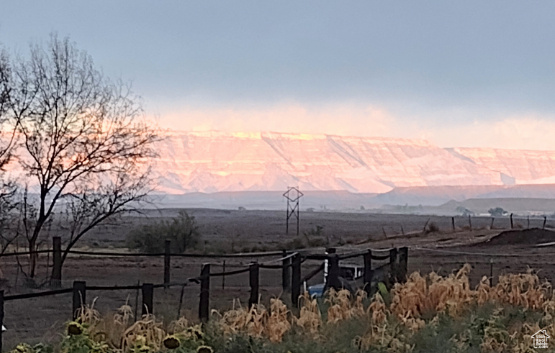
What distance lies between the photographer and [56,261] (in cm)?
2341

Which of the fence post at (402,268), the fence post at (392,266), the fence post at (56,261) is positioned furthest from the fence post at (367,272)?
the fence post at (56,261)

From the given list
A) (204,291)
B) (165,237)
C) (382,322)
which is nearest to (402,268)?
(204,291)

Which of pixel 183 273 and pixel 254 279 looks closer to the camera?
pixel 254 279

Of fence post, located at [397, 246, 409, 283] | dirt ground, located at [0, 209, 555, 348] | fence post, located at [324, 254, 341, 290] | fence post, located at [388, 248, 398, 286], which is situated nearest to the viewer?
fence post, located at [324, 254, 341, 290]

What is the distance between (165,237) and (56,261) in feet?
66.0

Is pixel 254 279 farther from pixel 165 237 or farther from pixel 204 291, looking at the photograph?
pixel 165 237

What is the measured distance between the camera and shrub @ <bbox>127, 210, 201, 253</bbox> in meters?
43.5

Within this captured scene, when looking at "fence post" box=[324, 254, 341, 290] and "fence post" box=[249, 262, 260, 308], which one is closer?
"fence post" box=[249, 262, 260, 308]

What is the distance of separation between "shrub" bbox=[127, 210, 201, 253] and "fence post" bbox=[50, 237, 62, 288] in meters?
18.7

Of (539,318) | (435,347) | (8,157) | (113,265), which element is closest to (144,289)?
(435,347)

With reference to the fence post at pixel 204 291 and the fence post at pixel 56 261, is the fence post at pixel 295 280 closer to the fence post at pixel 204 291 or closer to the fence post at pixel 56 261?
the fence post at pixel 204 291

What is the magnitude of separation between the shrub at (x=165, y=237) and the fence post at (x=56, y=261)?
18654 millimetres

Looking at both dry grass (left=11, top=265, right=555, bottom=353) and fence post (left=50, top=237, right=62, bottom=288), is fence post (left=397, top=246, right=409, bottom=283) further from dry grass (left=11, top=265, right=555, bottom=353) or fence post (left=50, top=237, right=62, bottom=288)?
fence post (left=50, top=237, right=62, bottom=288)

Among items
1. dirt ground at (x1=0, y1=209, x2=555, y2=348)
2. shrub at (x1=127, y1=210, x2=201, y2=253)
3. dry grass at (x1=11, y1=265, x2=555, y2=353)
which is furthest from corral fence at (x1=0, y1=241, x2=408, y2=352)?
shrub at (x1=127, y1=210, x2=201, y2=253)
